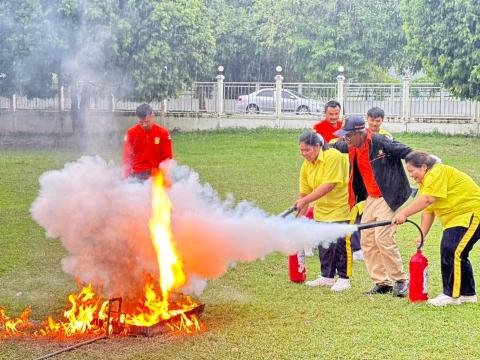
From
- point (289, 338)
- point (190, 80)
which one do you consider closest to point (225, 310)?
point (289, 338)

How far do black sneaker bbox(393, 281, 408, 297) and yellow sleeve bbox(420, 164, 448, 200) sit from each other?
3.67 feet

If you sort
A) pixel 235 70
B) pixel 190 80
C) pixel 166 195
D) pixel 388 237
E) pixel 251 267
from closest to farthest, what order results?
pixel 166 195, pixel 388 237, pixel 251 267, pixel 190 80, pixel 235 70

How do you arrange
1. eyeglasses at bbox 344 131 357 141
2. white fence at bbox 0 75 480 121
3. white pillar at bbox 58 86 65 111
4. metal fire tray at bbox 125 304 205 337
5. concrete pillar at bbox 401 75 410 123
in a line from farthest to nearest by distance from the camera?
concrete pillar at bbox 401 75 410 123
white fence at bbox 0 75 480 121
white pillar at bbox 58 86 65 111
eyeglasses at bbox 344 131 357 141
metal fire tray at bbox 125 304 205 337

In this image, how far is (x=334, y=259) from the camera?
29.6 ft

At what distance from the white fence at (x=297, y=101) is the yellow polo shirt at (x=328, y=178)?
62.6ft

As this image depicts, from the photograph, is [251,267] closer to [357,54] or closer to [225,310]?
[225,310]

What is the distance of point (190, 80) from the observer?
1307 inches

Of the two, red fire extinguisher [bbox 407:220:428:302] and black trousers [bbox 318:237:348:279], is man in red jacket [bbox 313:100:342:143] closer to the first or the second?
black trousers [bbox 318:237:348:279]

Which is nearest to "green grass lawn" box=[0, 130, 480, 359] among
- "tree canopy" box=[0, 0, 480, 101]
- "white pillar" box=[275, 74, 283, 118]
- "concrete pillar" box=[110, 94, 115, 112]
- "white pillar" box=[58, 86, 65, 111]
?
"tree canopy" box=[0, 0, 480, 101]

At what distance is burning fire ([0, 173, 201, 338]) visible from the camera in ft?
23.5

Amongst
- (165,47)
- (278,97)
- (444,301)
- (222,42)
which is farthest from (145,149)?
(222,42)

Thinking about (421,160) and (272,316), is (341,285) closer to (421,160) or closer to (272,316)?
(272,316)

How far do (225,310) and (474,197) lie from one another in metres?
2.61

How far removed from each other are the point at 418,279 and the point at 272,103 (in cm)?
2579
